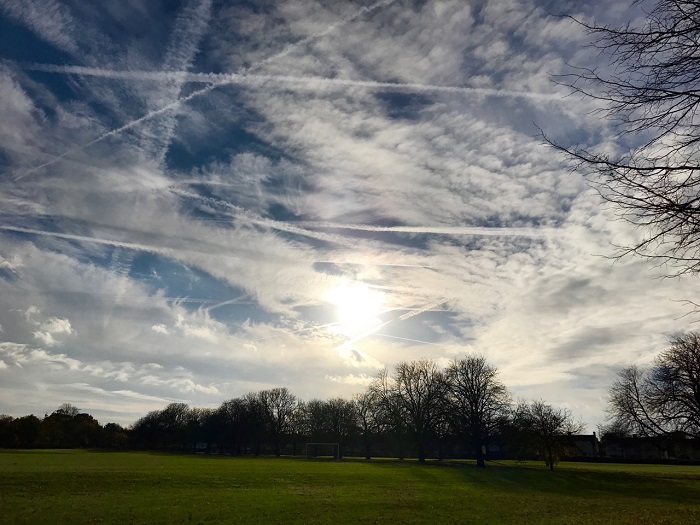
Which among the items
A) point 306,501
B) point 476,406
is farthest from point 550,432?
point 306,501

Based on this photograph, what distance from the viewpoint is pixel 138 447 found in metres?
136

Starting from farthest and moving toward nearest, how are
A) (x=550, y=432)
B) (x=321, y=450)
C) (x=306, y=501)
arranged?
(x=321, y=450) → (x=550, y=432) → (x=306, y=501)

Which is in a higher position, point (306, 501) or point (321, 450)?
point (306, 501)

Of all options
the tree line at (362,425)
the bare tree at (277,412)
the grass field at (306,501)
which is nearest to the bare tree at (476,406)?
the tree line at (362,425)

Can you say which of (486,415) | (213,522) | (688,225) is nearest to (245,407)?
(486,415)

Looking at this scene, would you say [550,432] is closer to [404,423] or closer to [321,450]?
[404,423]

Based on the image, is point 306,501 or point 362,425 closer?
point 306,501

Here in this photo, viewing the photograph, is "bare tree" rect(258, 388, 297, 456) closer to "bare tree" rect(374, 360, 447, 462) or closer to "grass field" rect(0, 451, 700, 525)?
"bare tree" rect(374, 360, 447, 462)

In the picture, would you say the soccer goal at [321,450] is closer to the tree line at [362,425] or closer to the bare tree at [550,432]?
the tree line at [362,425]

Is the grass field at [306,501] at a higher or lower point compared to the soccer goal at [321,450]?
higher

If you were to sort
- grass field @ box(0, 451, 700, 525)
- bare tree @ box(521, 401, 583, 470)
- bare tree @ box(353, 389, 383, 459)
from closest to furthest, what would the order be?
grass field @ box(0, 451, 700, 525) < bare tree @ box(521, 401, 583, 470) < bare tree @ box(353, 389, 383, 459)

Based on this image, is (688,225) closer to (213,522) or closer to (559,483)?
(213,522)

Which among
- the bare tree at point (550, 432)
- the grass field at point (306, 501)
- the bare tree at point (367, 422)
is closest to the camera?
the grass field at point (306, 501)

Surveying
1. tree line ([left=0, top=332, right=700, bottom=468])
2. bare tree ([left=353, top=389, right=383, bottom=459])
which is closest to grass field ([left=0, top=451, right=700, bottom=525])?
tree line ([left=0, top=332, right=700, bottom=468])
